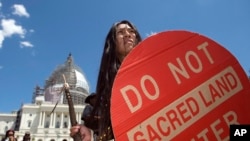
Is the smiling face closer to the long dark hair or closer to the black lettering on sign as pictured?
the long dark hair

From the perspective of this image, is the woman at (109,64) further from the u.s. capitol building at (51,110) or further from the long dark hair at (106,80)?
the u.s. capitol building at (51,110)

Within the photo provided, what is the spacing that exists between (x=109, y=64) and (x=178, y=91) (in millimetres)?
384

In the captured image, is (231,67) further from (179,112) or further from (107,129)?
(107,129)

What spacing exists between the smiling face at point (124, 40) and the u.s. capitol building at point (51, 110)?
2494 inches

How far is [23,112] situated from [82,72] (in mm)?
15215

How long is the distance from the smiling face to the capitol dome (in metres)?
66.6

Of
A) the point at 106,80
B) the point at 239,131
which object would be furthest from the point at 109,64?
the point at 239,131

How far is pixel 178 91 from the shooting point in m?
1.45

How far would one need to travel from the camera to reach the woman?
5.21 ft

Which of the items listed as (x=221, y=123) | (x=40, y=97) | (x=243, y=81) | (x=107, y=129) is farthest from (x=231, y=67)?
(x=40, y=97)

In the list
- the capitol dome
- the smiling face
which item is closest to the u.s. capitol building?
the capitol dome

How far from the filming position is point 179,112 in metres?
1.42

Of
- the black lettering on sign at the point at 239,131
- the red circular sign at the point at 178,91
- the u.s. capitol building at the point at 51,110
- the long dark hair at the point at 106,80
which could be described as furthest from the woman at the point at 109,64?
the u.s. capitol building at the point at 51,110

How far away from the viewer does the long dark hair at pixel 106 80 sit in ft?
5.07
